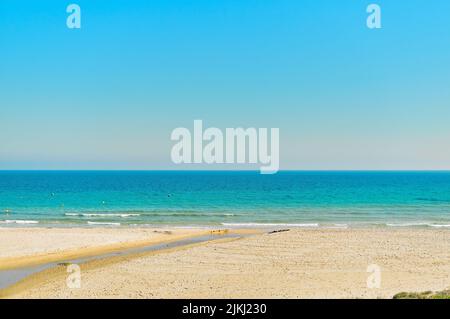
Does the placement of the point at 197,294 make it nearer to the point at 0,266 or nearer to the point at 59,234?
the point at 0,266

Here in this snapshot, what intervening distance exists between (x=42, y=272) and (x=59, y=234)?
12871 mm

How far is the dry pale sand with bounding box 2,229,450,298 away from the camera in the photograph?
53.1ft

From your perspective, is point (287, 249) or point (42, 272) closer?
point (42, 272)

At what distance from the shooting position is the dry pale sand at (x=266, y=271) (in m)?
16.2

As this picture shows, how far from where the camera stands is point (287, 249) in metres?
26.0

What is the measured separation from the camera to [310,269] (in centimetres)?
2019

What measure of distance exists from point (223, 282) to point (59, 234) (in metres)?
19.1

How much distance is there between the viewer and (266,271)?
65.0 ft
